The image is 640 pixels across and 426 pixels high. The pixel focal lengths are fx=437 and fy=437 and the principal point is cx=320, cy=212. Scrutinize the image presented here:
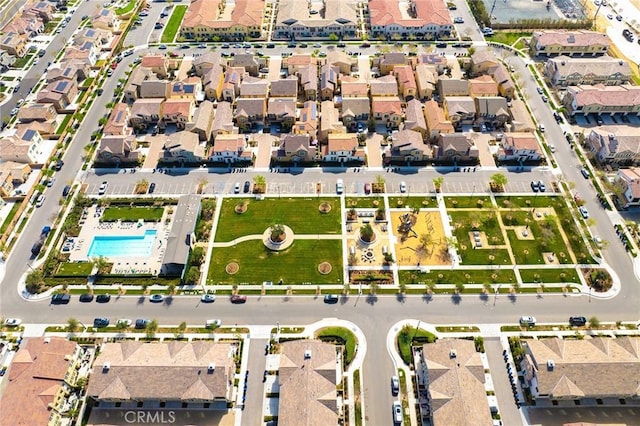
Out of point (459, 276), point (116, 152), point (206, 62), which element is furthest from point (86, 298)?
point (206, 62)

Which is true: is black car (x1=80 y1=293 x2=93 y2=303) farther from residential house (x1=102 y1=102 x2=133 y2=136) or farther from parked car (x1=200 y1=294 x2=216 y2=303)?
residential house (x1=102 y1=102 x2=133 y2=136)

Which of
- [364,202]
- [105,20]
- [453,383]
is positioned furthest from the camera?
[105,20]

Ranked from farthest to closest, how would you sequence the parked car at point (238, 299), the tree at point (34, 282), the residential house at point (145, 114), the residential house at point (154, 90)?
the residential house at point (154, 90) < the residential house at point (145, 114) < the tree at point (34, 282) < the parked car at point (238, 299)

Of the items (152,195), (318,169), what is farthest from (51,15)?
(318,169)

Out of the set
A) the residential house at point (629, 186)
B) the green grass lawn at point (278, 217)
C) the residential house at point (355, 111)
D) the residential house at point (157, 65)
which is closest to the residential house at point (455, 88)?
the residential house at point (355, 111)

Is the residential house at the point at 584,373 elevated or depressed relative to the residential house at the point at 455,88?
depressed

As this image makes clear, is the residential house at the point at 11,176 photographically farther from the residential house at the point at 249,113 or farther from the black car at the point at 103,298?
the residential house at the point at 249,113

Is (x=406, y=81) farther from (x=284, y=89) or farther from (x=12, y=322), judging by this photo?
(x=12, y=322)
